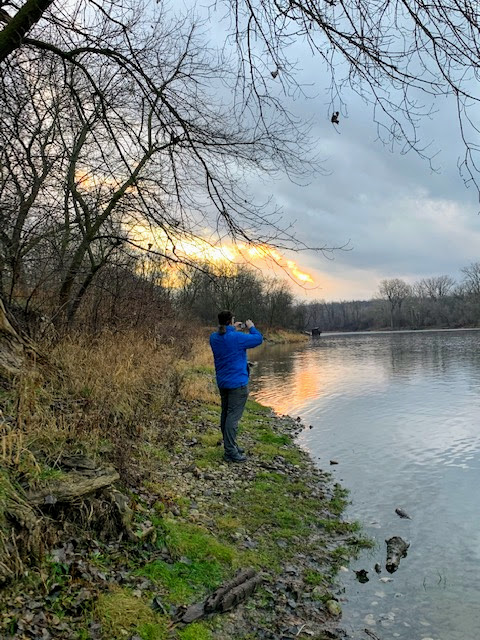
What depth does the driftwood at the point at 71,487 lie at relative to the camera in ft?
13.8

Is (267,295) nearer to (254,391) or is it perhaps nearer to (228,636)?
(254,391)

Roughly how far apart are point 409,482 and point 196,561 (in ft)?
17.9

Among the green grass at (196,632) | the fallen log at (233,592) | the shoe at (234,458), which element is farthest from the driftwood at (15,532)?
the shoe at (234,458)

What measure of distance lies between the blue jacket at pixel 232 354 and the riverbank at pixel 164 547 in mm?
1531

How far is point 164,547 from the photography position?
4.79m

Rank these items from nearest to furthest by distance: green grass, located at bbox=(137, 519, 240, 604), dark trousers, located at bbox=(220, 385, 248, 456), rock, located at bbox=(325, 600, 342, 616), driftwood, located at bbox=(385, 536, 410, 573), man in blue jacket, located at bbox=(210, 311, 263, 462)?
green grass, located at bbox=(137, 519, 240, 604) < rock, located at bbox=(325, 600, 342, 616) < driftwood, located at bbox=(385, 536, 410, 573) < man in blue jacket, located at bbox=(210, 311, 263, 462) < dark trousers, located at bbox=(220, 385, 248, 456)

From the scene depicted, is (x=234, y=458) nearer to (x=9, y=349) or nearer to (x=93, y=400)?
(x=93, y=400)

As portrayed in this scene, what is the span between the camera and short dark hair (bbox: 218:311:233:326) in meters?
7.77

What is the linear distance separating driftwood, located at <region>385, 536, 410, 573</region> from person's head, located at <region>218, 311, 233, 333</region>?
13.3 ft

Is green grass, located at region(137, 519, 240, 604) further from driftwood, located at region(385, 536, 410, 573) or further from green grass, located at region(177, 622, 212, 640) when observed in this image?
driftwood, located at region(385, 536, 410, 573)

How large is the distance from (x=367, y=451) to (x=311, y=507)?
153 inches

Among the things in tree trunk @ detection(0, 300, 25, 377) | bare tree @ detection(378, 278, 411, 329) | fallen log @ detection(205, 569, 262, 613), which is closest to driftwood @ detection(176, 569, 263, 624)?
fallen log @ detection(205, 569, 262, 613)

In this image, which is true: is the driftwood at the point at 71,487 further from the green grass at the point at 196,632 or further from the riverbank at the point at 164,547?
→ the green grass at the point at 196,632

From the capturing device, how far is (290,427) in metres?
13.5
